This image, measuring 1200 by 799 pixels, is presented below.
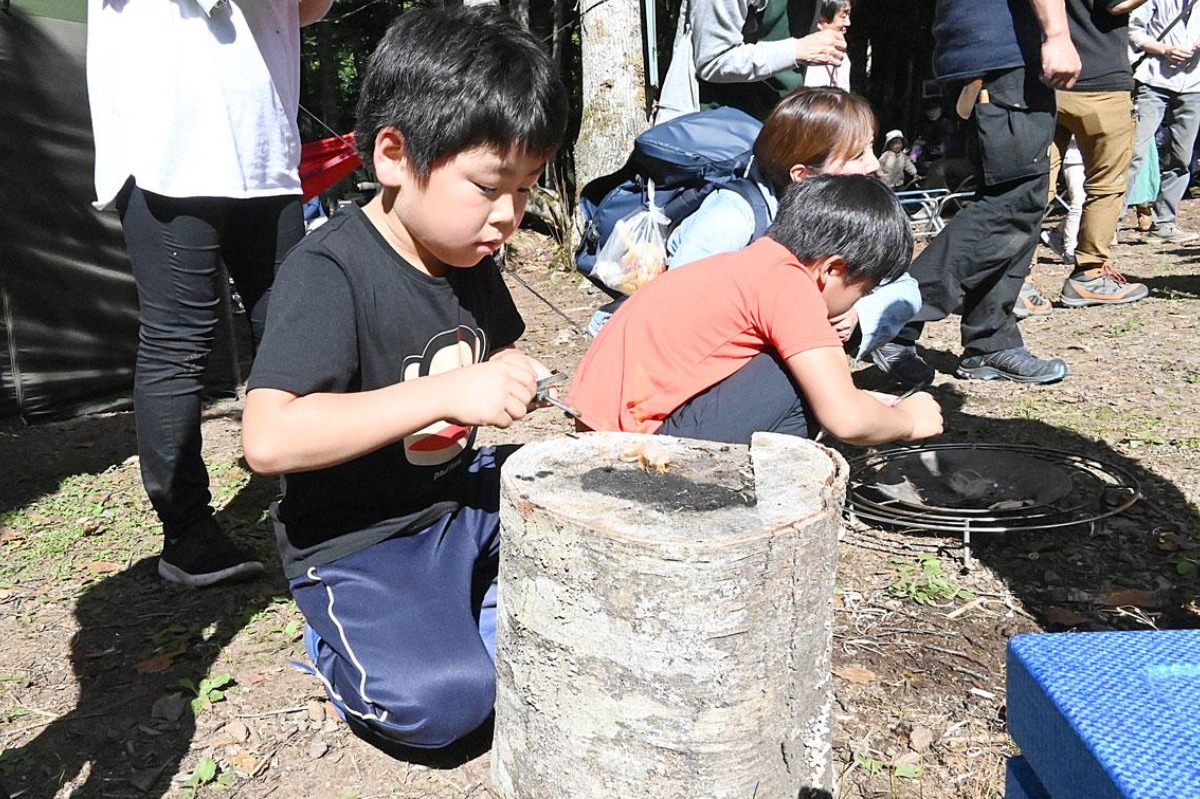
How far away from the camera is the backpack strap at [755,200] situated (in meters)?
3.71

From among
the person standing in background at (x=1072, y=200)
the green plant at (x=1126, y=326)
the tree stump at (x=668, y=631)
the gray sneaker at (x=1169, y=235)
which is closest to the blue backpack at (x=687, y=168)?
the tree stump at (x=668, y=631)

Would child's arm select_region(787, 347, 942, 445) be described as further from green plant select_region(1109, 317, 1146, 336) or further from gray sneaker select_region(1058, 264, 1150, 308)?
gray sneaker select_region(1058, 264, 1150, 308)

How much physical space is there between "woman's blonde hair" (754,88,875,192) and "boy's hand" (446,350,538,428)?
1.98 m

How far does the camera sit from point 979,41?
4.44m

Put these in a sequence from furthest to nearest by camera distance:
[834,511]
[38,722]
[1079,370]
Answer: [1079,370]
[38,722]
[834,511]

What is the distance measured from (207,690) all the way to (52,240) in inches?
112

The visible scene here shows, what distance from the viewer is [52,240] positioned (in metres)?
4.52

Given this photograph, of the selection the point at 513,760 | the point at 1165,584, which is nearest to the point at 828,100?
the point at 1165,584

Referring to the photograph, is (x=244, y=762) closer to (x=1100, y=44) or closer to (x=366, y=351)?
(x=366, y=351)

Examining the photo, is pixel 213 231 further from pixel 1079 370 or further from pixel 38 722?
pixel 1079 370

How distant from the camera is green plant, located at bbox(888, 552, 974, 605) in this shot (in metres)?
2.83

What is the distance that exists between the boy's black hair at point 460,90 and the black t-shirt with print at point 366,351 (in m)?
0.25

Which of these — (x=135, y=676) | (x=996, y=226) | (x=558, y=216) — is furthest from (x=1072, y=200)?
(x=135, y=676)

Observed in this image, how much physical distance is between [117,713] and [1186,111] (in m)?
8.35
